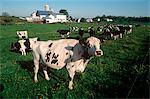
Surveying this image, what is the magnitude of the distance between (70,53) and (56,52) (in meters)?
0.67

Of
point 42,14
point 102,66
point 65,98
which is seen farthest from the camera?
point 42,14

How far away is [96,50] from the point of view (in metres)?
9.12

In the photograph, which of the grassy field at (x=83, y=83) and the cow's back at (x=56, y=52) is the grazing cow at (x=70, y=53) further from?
the grassy field at (x=83, y=83)

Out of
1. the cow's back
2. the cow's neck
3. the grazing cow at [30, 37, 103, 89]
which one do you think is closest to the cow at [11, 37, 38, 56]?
the cow's back

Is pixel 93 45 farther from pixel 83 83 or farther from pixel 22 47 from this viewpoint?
pixel 22 47

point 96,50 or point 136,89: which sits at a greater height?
point 96,50

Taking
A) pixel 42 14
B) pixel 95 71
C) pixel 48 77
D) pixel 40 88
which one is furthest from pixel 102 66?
pixel 42 14

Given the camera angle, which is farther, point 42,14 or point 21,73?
point 42,14

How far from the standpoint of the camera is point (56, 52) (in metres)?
10.3

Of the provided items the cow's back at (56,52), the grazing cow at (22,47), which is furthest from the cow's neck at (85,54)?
the grazing cow at (22,47)

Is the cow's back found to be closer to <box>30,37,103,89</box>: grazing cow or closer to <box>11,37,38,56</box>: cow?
<box>30,37,103,89</box>: grazing cow

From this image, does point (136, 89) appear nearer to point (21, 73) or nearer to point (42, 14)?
point (21, 73)

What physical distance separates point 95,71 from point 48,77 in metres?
2.49

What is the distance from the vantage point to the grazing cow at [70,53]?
9.49 m
